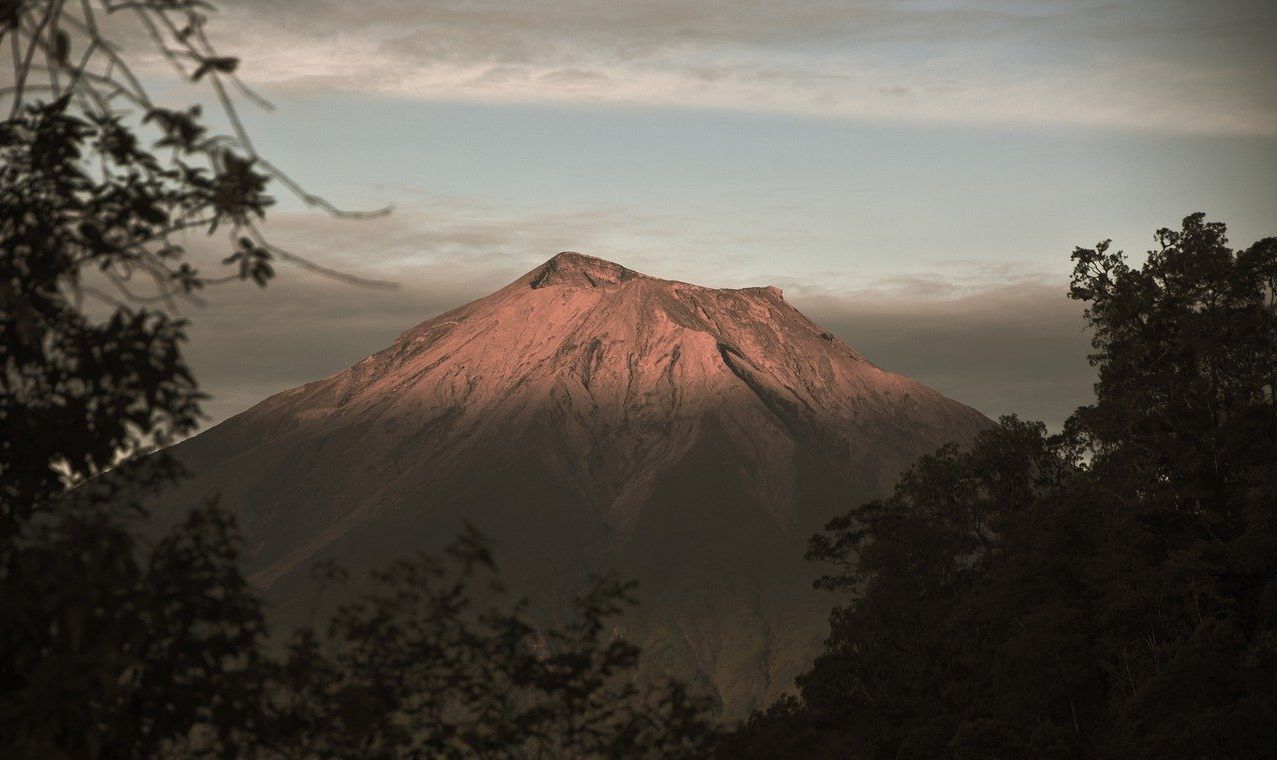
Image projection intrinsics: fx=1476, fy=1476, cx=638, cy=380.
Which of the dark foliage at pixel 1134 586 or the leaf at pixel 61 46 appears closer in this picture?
the leaf at pixel 61 46

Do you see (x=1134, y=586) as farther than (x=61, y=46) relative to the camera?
Yes

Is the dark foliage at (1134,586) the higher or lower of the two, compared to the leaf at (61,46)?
lower

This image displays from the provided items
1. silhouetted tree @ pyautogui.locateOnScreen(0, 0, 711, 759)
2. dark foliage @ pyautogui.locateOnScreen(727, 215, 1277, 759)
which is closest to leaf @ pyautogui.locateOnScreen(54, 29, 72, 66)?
silhouetted tree @ pyautogui.locateOnScreen(0, 0, 711, 759)

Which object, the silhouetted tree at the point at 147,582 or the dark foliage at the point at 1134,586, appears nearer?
the silhouetted tree at the point at 147,582

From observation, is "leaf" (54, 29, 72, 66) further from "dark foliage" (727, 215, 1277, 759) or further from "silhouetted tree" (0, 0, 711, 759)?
"dark foliage" (727, 215, 1277, 759)

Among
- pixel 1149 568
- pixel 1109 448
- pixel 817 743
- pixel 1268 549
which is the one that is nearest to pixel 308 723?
pixel 817 743

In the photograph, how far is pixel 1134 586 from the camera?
5541 centimetres

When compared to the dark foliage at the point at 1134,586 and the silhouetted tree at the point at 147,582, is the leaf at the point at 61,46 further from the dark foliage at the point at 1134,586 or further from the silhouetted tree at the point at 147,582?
the dark foliage at the point at 1134,586

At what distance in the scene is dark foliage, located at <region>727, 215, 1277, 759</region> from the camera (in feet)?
161

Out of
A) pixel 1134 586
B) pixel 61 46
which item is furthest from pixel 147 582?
pixel 1134 586

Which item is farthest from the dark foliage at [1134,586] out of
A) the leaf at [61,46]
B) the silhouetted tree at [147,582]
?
the leaf at [61,46]

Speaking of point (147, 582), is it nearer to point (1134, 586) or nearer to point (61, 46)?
point (61, 46)

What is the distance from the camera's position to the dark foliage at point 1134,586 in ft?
161

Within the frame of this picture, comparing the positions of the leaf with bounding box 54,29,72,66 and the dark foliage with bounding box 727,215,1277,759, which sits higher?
the leaf with bounding box 54,29,72,66
